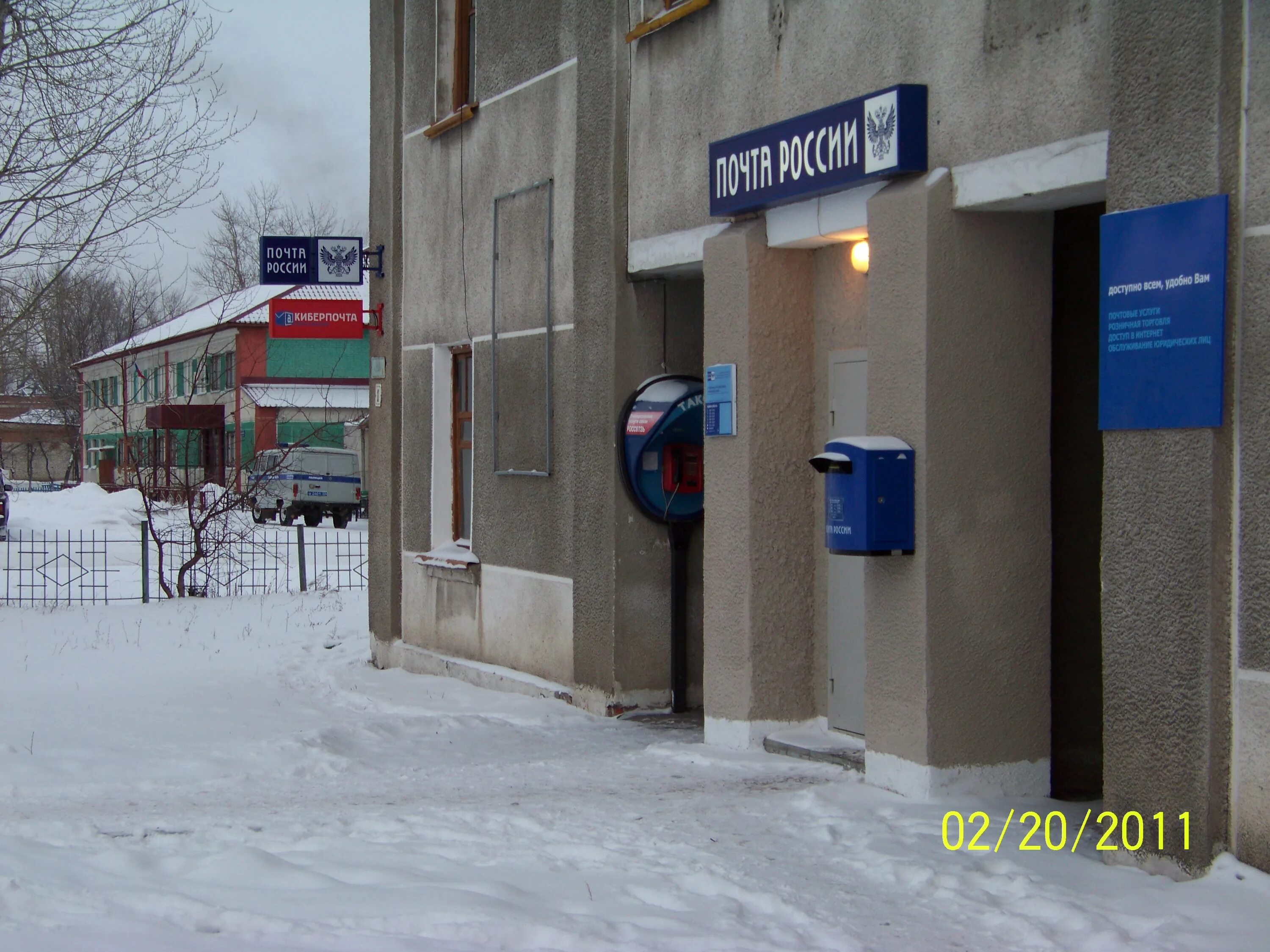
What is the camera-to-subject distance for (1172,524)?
4.99m

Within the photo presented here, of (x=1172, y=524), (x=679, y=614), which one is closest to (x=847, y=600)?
(x=679, y=614)

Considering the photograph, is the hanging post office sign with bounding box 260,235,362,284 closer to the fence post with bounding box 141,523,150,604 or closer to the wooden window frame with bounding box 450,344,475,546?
the wooden window frame with bounding box 450,344,475,546

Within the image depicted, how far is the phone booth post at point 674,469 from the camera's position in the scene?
28.6 feet

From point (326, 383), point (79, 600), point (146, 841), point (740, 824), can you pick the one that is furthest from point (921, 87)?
point (326, 383)

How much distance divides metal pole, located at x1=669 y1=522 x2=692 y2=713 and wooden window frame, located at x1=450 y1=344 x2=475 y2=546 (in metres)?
2.80

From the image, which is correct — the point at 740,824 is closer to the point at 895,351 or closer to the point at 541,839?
the point at 541,839

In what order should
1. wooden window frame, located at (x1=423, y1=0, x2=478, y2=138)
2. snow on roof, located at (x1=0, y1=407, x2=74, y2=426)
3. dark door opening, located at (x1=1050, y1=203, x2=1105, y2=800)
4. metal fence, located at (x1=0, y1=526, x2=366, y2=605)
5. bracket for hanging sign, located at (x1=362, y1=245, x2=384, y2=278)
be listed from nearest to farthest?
dark door opening, located at (x1=1050, y1=203, x2=1105, y2=800) < wooden window frame, located at (x1=423, y1=0, x2=478, y2=138) < bracket for hanging sign, located at (x1=362, y1=245, x2=384, y2=278) < metal fence, located at (x1=0, y1=526, x2=366, y2=605) < snow on roof, located at (x1=0, y1=407, x2=74, y2=426)

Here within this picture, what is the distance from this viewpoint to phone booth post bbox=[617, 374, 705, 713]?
870cm

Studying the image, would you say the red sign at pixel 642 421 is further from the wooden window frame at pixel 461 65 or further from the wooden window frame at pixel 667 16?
the wooden window frame at pixel 461 65

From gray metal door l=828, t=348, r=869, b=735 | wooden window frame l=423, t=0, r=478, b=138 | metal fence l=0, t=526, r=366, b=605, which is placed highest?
wooden window frame l=423, t=0, r=478, b=138

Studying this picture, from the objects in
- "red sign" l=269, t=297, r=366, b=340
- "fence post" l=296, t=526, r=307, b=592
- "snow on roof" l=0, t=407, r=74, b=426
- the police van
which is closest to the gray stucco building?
"red sign" l=269, t=297, r=366, b=340

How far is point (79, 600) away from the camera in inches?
710

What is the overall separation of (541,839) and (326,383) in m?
41.2
